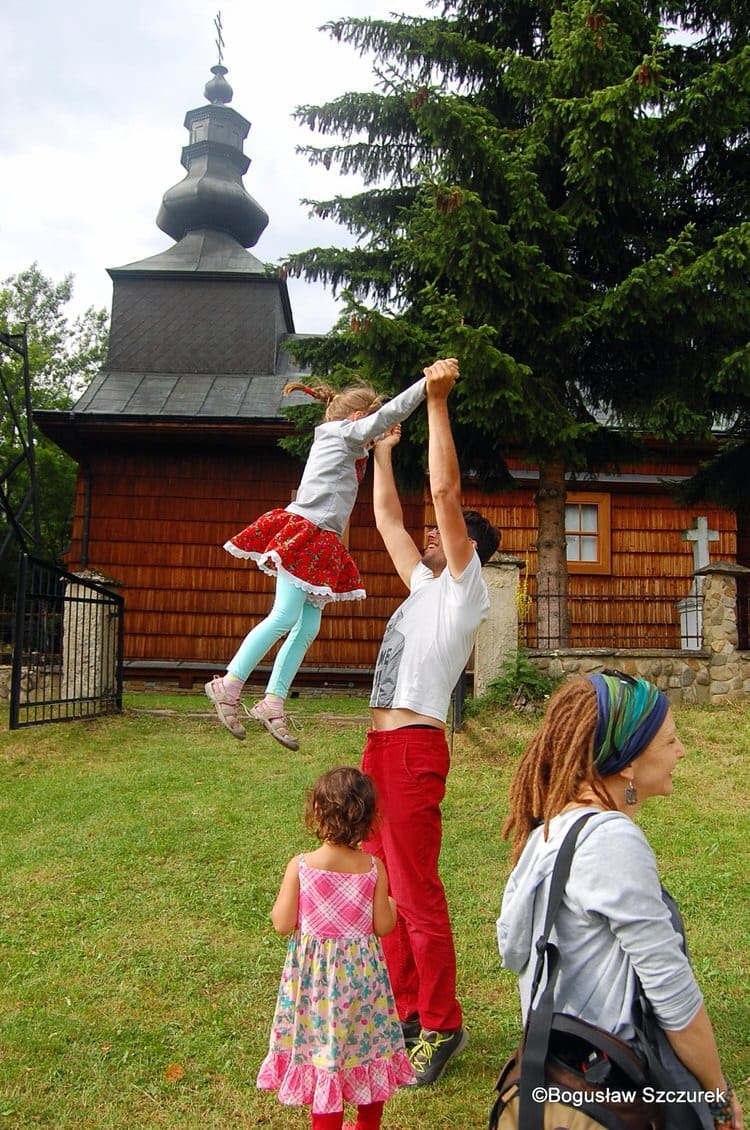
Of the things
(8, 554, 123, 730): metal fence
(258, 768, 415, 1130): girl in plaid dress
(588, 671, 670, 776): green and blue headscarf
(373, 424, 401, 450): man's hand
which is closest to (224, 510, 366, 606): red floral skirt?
(373, 424, 401, 450): man's hand

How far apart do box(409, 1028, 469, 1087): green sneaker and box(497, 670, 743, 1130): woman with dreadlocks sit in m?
1.31

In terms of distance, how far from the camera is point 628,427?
10562mm

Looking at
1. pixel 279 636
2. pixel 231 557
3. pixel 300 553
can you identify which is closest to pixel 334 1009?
pixel 279 636

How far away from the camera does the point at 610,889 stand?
1.67 meters

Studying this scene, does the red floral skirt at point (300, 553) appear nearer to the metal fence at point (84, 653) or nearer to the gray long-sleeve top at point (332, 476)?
the gray long-sleeve top at point (332, 476)

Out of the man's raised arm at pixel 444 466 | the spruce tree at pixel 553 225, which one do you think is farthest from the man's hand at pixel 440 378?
the spruce tree at pixel 553 225

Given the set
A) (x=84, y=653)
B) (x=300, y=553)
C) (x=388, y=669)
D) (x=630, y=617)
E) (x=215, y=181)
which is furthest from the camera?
(x=215, y=181)

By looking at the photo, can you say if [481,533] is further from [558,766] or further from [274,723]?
[558,766]

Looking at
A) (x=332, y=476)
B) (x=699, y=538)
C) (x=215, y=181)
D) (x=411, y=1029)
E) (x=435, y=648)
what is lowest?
Result: (x=411, y=1029)

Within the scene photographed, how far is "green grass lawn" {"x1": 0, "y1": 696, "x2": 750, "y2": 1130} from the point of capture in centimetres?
309

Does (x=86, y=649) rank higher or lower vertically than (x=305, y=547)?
lower

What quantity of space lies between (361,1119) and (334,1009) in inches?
14.9

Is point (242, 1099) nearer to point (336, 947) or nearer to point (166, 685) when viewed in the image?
point (336, 947)

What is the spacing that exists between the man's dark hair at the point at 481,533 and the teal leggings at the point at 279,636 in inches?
29.6
